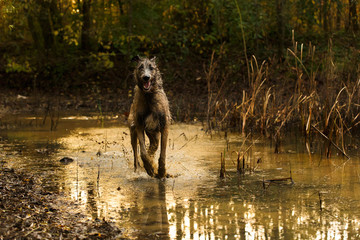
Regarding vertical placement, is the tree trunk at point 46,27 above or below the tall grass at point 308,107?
above

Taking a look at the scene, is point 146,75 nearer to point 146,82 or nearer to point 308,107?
point 146,82

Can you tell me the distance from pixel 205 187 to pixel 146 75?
6.04 feet

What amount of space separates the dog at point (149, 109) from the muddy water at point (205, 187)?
308 millimetres

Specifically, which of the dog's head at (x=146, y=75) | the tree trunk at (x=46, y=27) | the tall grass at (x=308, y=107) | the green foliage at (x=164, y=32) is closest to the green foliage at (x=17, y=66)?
the green foliage at (x=164, y=32)

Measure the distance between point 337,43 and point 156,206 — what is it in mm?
17673

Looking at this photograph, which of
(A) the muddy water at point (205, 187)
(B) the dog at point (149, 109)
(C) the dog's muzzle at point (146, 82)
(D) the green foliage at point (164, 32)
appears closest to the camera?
(A) the muddy water at point (205, 187)

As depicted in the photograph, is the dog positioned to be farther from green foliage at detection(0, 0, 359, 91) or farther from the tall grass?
green foliage at detection(0, 0, 359, 91)

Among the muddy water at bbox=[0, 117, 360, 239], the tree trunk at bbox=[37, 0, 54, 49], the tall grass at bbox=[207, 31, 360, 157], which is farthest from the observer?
the tree trunk at bbox=[37, 0, 54, 49]

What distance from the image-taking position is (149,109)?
8211 millimetres

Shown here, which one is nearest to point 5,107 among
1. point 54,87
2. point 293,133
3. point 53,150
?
point 54,87

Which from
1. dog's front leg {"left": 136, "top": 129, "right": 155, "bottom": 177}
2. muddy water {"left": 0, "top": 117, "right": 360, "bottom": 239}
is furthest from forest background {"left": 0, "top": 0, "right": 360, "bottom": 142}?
dog's front leg {"left": 136, "top": 129, "right": 155, "bottom": 177}

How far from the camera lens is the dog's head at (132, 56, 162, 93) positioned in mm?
7878

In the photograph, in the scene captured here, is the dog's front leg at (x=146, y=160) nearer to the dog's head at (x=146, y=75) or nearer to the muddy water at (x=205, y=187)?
the muddy water at (x=205, y=187)

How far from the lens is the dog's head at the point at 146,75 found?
7.88 meters
